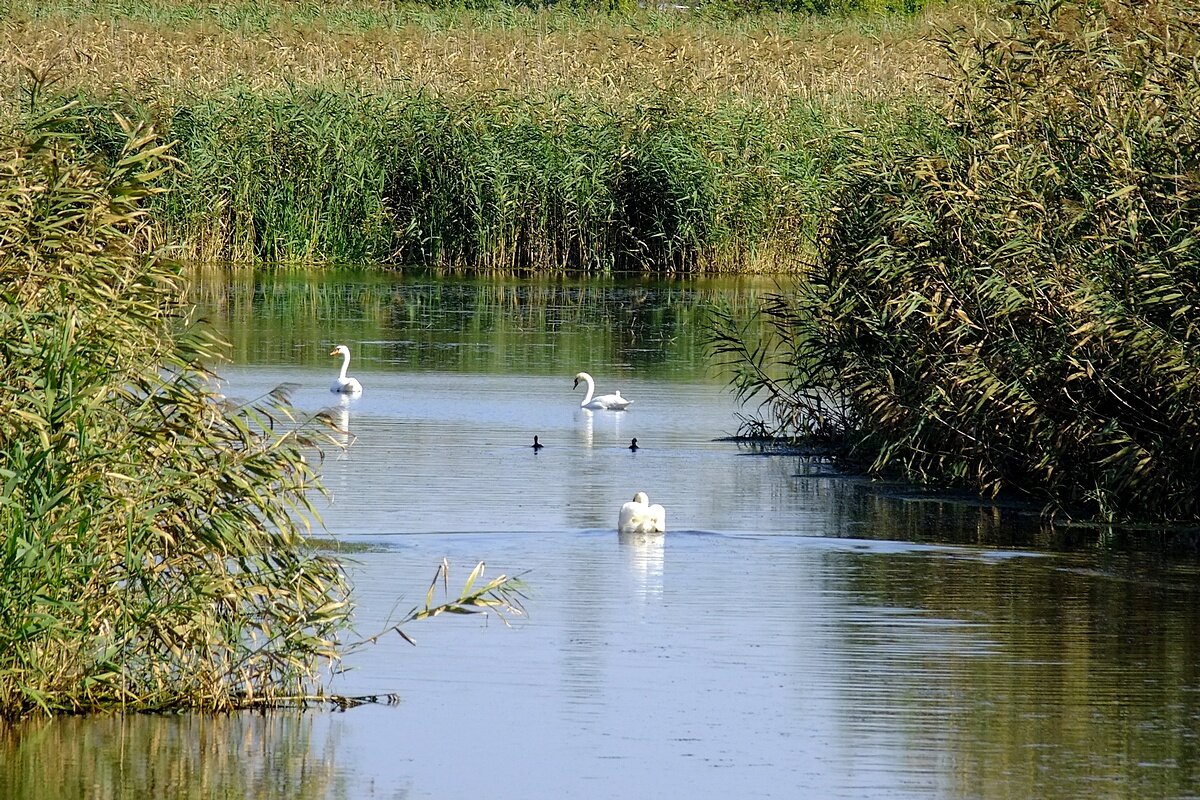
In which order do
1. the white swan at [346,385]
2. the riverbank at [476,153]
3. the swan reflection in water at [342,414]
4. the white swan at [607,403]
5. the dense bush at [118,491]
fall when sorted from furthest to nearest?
the riverbank at [476,153] < the white swan at [346,385] < the white swan at [607,403] < the swan reflection in water at [342,414] < the dense bush at [118,491]

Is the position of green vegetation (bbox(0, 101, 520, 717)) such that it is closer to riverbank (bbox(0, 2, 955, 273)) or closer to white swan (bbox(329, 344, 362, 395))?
white swan (bbox(329, 344, 362, 395))

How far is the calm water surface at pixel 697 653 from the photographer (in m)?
6.75

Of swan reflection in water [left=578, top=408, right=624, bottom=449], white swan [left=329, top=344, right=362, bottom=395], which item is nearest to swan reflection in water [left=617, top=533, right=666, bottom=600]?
swan reflection in water [left=578, top=408, right=624, bottom=449]

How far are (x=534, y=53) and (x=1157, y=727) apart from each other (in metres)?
23.2

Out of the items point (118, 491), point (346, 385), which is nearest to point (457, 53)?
point (346, 385)

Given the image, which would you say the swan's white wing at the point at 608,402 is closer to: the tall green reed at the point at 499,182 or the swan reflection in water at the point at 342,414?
the swan reflection in water at the point at 342,414

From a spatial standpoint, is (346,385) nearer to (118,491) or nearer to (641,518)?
(641,518)

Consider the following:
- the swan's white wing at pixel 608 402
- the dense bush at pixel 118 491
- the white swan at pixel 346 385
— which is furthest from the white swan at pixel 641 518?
the white swan at pixel 346 385

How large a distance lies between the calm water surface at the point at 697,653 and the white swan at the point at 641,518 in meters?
0.09

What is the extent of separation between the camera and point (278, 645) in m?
7.41

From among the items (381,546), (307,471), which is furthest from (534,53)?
(307,471)

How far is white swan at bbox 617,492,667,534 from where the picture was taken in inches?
422

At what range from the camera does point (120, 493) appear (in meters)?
6.80

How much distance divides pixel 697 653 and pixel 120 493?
8.72 feet
